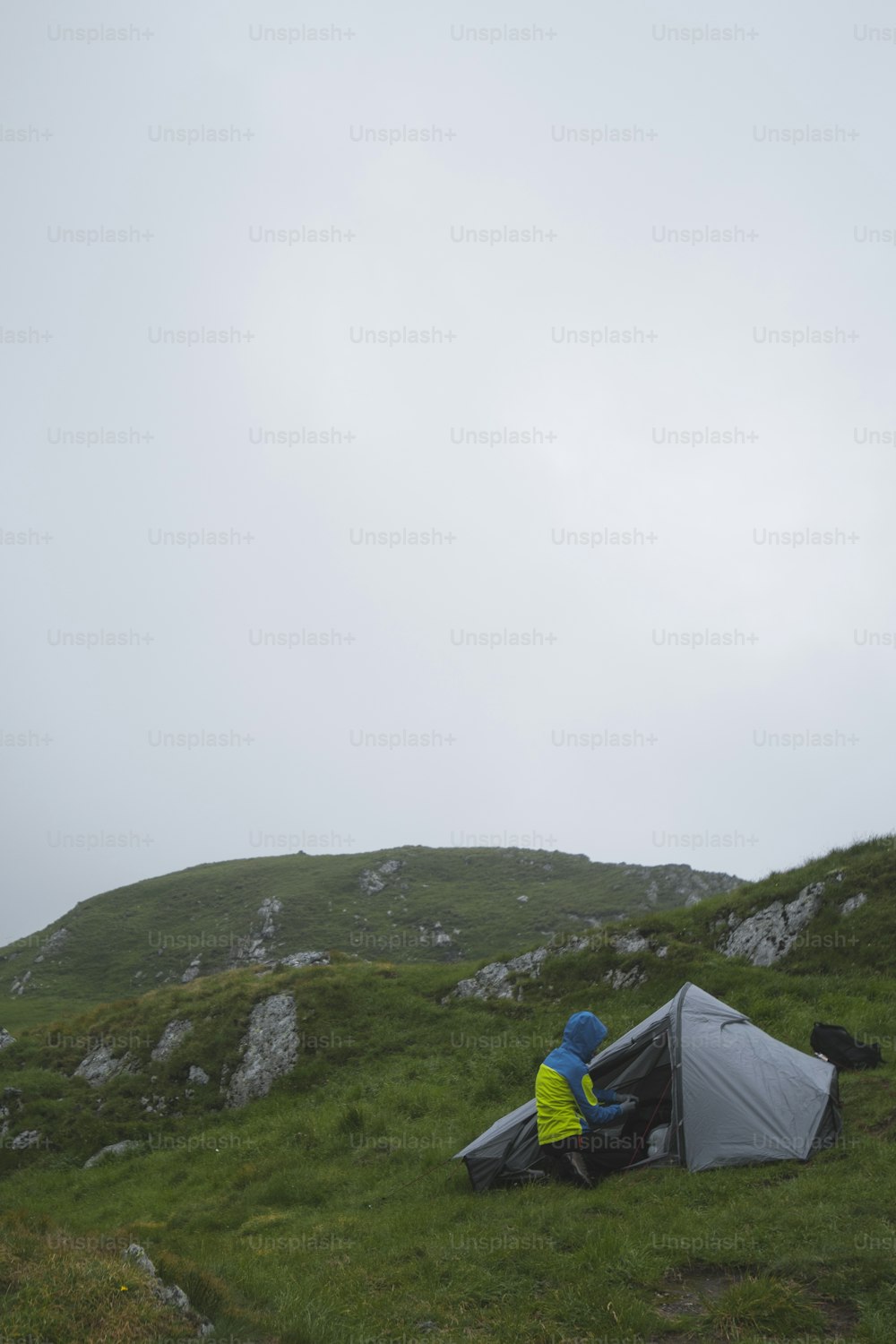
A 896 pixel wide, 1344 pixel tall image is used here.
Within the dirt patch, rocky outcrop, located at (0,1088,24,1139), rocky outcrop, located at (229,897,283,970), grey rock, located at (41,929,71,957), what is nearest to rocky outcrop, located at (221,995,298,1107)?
rocky outcrop, located at (0,1088,24,1139)

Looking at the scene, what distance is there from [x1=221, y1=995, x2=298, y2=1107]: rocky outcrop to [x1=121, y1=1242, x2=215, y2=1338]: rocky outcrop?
15996mm

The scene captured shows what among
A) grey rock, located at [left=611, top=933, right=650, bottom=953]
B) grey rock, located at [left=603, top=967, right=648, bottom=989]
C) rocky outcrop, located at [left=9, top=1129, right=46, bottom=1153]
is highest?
grey rock, located at [left=611, top=933, right=650, bottom=953]

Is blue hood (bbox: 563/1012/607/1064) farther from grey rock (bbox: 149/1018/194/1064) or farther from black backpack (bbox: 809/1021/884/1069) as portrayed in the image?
grey rock (bbox: 149/1018/194/1064)

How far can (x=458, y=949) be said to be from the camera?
55.7 m

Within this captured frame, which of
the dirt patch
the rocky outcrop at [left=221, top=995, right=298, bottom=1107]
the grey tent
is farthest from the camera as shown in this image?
the rocky outcrop at [left=221, top=995, right=298, bottom=1107]

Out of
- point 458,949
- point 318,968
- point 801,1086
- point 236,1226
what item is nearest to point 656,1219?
point 801,1086

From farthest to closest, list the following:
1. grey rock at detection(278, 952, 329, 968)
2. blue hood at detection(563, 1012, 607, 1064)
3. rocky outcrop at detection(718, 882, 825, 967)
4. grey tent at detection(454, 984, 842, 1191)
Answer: grey rock at detection(278, 952, 329, 968)
rocky outcrop at detection(718, 882, 825, 967)
blue hood at detection(563, 1012, 607, 1064)
grey tent at detection(454, 984, 842, 1191)

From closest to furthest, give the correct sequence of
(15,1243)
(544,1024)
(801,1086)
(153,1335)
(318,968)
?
1. (153,1335)
2. (15,1243)
3. (801,1086)
4. (544,1024)
5. (318,968)

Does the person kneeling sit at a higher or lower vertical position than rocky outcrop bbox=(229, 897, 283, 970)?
higher

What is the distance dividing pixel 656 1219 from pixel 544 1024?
13002 mm

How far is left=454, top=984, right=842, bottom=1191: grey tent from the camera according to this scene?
40.6 feet

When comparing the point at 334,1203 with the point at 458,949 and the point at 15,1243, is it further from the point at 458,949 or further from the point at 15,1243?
the point at 458,949

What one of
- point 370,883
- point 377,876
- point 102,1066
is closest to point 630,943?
point 102,1066

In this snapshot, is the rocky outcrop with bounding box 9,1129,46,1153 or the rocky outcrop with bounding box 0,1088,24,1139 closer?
the rocky outcrop with bounding box 9,1129,46,1153
